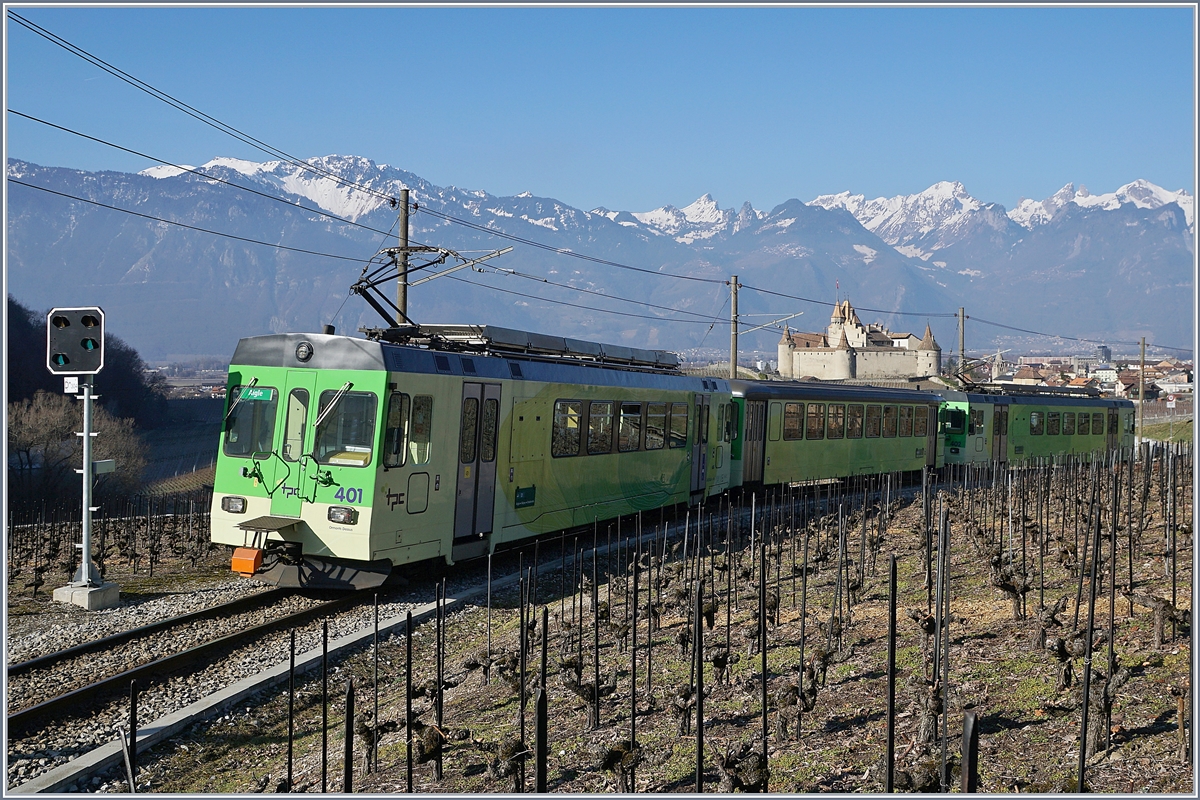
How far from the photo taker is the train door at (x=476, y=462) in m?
12.8

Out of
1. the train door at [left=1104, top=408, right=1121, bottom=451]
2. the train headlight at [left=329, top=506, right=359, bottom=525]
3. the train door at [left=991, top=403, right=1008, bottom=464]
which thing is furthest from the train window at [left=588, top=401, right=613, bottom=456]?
the train door at [left=1104, top=408, right=1121, bottom=451]

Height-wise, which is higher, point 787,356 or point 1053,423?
point 787,356

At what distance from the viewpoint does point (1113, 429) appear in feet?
127

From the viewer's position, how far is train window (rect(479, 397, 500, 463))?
43.0 feet

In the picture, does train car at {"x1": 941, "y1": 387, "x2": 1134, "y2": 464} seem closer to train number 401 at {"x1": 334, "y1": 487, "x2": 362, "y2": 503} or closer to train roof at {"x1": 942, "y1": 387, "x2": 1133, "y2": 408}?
train roof at {"x1": 942, "y1": 387, "x2": 1133, "y2": 408}

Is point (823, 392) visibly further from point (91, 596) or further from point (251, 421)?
point (91, 596)

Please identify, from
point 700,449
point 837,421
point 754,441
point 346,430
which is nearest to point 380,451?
point 346,430

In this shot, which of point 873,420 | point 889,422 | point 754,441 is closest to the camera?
point 754,441

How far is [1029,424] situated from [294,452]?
90.6 feet

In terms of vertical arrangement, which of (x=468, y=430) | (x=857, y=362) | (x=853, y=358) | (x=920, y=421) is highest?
(x=853, y=358)

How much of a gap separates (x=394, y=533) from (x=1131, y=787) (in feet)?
26.6

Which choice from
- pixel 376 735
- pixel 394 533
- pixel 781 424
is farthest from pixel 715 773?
pixel 781 424

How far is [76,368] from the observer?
38.7 feet

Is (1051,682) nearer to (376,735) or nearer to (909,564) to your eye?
(376,735)
